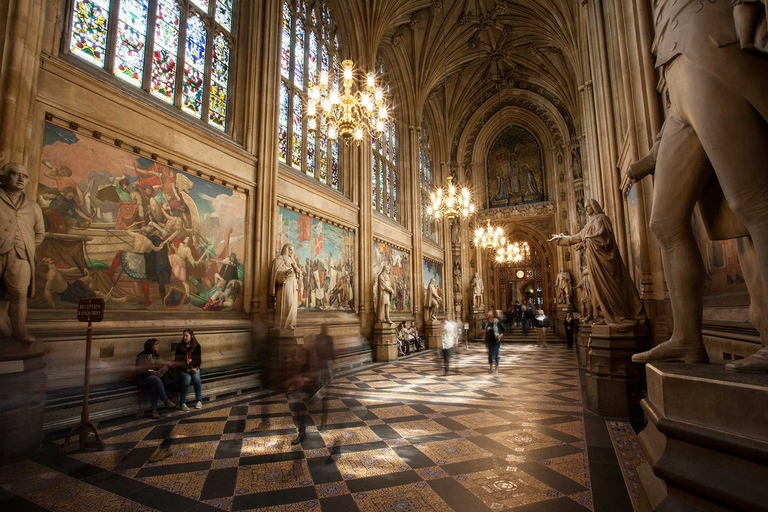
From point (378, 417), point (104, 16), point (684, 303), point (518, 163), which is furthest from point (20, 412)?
point (518, 163)

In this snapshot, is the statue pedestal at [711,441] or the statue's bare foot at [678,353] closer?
the statue pedestal at [711,441]

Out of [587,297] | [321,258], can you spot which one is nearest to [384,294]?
[321,258]

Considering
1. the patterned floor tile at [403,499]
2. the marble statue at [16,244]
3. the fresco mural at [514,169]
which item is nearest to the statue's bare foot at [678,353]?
the patterned floor tile at [403,499]

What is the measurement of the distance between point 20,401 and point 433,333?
561 inches

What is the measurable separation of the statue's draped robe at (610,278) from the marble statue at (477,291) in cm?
1708

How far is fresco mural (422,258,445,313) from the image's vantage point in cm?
1838

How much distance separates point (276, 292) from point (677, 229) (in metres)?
7.63

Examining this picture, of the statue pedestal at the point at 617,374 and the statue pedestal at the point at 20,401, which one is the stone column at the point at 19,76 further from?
the statue pedestal at the point at 617,374

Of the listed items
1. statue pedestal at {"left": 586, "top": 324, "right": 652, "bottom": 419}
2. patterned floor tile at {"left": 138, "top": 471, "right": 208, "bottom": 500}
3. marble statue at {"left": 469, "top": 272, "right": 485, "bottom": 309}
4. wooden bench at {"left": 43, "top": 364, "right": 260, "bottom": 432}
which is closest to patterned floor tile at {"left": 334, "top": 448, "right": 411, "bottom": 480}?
patterned floor tile at {"left": 138, "top": 471, "right": 208, "bottom": 500}

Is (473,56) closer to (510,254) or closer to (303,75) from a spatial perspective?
(510,254)

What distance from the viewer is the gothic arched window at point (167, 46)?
6109mm

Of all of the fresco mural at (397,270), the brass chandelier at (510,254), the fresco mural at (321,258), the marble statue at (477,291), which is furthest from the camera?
the marble statue at (477,291)

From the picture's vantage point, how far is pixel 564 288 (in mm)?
18953

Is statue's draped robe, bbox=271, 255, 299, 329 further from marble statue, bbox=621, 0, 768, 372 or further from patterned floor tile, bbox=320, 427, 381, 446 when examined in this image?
marble statue, bbox=621, 0, 768, 372
